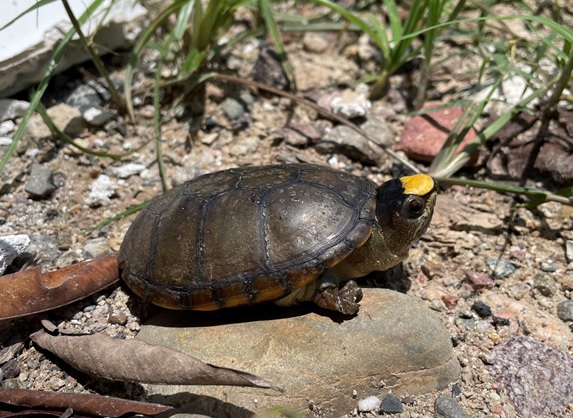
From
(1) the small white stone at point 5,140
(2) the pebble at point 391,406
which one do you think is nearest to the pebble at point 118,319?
(2) the pebble at point 391,406

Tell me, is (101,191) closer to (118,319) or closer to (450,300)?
(118,319)

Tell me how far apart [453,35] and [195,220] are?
2.53 metres

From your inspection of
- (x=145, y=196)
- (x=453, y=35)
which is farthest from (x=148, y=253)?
(x=453, y=35)

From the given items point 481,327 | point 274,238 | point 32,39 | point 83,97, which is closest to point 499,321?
point 481,327

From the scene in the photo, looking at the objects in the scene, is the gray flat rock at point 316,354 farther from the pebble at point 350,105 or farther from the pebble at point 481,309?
the pebble at point 350,105

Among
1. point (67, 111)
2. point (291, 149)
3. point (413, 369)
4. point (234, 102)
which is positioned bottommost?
point (413, 369)

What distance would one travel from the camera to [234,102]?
428 cm

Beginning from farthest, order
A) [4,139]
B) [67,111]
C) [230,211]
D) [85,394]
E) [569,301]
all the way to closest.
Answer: [67,111], [4,139], [569,301], [230,211], [85,394]

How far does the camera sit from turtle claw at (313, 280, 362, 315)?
8.95ft

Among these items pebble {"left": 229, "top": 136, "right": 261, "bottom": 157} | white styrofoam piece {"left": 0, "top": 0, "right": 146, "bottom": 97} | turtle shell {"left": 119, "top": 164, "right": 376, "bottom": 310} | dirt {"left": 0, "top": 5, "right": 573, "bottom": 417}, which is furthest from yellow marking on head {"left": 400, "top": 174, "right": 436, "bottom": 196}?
white styrofoam piece {"left": 0, "top": 0, "right": 146, "bottom": 97}

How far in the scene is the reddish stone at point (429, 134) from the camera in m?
3.86

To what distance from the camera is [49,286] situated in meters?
2.88

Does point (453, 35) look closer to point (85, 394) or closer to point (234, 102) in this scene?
point (234, 102)

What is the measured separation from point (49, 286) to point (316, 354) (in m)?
1.45
